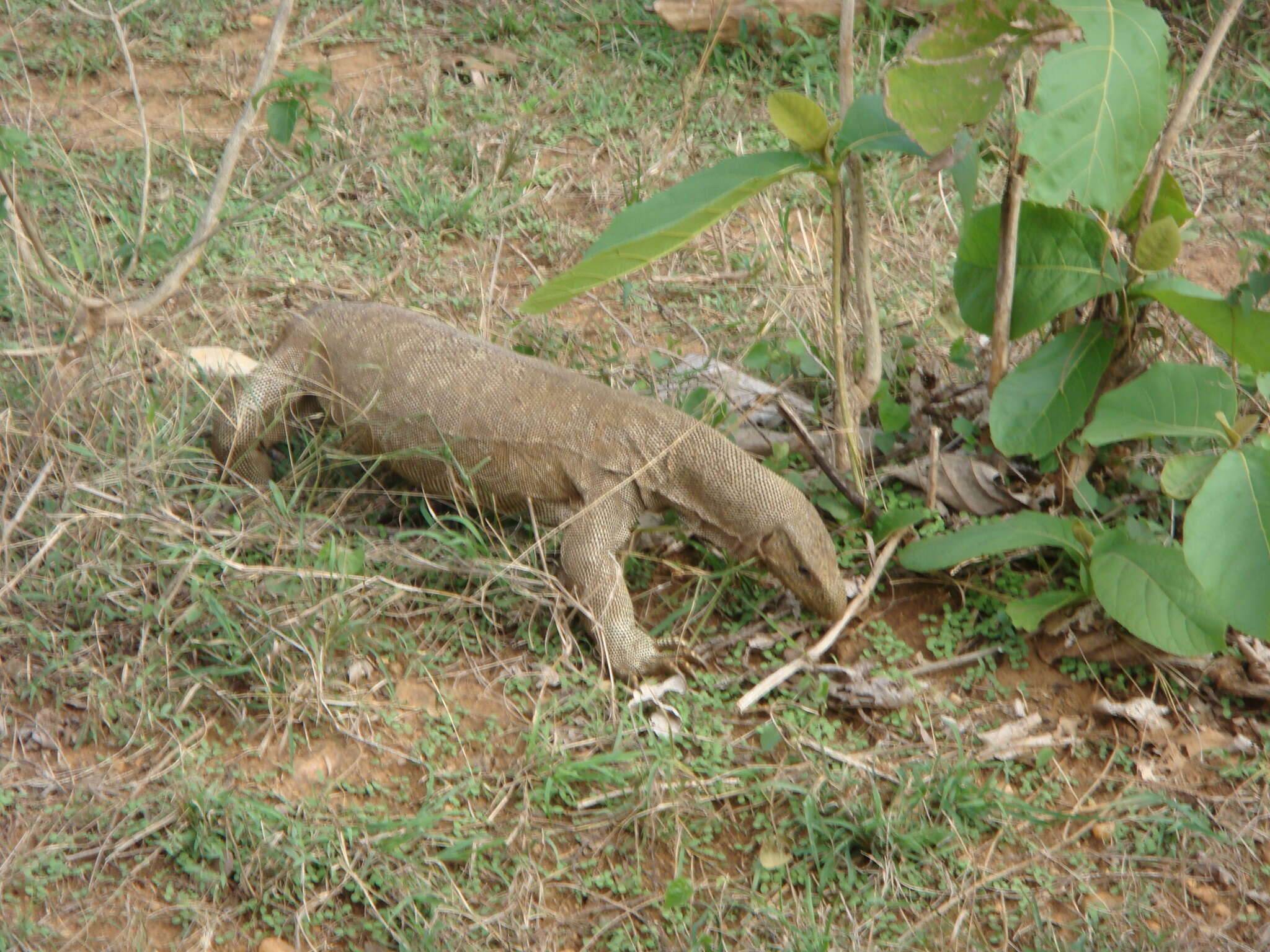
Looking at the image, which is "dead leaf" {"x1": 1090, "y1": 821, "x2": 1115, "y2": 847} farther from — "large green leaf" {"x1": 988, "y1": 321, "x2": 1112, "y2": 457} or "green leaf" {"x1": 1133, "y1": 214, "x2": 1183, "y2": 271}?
"green leaf" {"x1": 1133, "y1": 214, "x2": 1183, "y2": 271}

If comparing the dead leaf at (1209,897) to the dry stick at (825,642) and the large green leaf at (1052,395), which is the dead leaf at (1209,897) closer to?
the dry stick at (825,642)

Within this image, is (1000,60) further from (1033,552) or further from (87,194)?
(87,194)

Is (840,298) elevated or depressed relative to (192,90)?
elevated

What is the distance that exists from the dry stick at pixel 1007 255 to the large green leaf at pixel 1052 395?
105mm

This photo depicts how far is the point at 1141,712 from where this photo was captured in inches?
133

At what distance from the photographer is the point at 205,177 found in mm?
5422

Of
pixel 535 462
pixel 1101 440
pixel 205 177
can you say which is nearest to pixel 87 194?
pixel 205 177

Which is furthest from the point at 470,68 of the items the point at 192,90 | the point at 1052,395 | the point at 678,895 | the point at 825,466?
the point at 678,895

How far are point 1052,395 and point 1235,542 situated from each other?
2.42 ft

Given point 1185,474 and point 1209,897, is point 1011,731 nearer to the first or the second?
point 1209,897

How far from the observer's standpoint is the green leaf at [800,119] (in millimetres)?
3225

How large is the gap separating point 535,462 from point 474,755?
35.0 inches

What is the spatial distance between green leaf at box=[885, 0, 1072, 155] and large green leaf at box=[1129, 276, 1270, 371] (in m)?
0.76

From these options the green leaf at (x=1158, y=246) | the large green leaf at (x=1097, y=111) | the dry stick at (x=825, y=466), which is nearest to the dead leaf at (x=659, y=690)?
the dry stick at (x=825, y=466)
